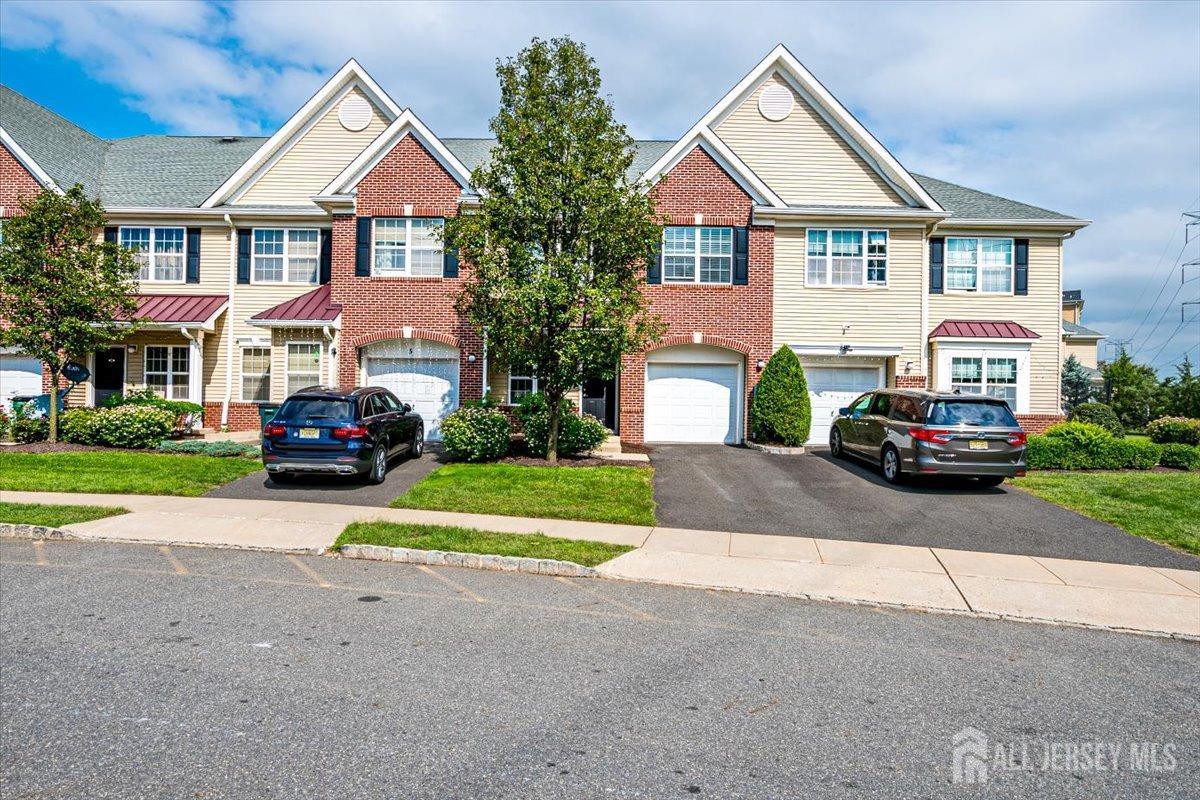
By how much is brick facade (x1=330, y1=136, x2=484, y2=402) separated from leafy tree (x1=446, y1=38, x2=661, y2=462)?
440cm

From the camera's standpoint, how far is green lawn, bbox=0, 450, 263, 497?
40.8 ft

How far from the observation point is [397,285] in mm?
18812

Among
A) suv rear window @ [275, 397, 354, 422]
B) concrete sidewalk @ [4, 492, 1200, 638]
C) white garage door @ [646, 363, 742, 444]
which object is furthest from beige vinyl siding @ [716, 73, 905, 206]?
suv rear window @ [275, 397, 354, 422]

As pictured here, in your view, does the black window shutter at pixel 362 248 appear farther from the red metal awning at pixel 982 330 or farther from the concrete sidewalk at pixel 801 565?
the red metal awning at pixel 982 330

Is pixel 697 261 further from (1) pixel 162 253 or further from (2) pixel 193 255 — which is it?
(1) pixel 162 253

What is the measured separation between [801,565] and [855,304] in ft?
42.2

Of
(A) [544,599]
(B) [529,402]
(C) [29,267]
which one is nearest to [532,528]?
(A) [544,599]

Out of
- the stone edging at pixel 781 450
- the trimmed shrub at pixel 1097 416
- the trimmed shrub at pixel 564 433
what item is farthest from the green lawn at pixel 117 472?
the trimmed shrub at pixel 1097 416

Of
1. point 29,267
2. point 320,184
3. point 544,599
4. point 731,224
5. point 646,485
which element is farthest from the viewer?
point 320,184

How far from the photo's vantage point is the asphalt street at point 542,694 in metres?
3.81

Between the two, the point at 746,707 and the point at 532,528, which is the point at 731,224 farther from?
the point at 746,707

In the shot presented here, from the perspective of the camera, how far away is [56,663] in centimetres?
519

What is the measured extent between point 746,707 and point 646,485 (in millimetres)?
8551

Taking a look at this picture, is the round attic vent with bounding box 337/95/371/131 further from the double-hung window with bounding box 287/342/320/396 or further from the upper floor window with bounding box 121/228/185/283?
the double-hung window with bounding box 287/342/320/396
